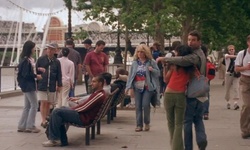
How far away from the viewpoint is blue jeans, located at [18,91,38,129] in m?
13.3

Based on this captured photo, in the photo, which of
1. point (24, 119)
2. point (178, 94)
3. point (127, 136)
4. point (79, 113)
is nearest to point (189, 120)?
point (178, 94)

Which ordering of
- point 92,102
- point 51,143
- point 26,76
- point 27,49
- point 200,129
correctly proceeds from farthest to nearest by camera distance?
point 27,49, point 26,76, point 51,143, point 92,102, point 200,129

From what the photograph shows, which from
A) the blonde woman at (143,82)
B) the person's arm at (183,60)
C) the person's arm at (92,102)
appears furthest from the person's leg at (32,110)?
the person's arm at (183,60)

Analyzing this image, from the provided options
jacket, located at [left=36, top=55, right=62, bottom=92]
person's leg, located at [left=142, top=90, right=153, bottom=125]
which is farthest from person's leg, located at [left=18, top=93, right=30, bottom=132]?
person's leg, located at [left=142, top=90, right=153, bottom=125]

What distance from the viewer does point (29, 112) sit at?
13328 mm

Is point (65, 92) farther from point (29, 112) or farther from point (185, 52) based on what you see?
point (185, 52)

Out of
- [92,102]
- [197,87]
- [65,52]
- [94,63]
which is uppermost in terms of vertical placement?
[65,52]

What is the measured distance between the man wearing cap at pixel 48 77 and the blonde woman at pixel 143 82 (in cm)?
148

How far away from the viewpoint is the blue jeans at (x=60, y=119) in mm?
11141

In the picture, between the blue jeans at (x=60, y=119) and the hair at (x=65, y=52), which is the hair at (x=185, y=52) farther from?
the hair at (x=65, y=52)

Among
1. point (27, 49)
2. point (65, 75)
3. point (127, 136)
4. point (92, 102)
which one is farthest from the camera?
point (65, 75)

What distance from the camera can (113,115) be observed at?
15.7 m

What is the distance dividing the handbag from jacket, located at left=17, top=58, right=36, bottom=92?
4.28m

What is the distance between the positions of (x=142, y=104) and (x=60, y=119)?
2704 mm
